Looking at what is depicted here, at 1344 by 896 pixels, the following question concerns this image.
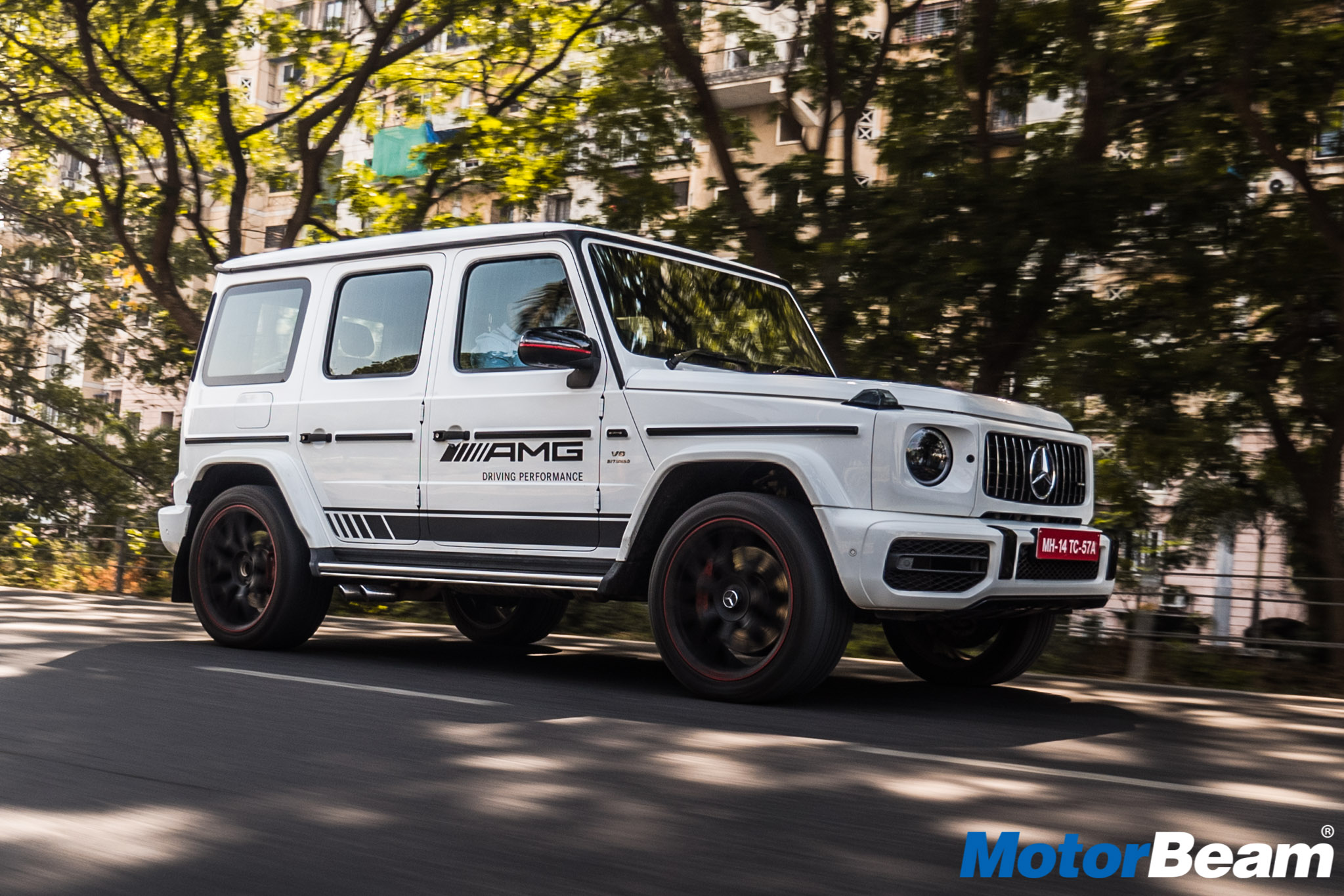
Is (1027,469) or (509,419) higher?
(509,419)

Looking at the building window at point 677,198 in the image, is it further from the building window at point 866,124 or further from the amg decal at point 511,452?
the amg decal at point 511,452

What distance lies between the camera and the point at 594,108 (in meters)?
13.4

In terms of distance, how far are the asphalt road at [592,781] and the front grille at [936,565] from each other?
0.56 metres

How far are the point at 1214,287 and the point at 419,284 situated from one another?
5.80m

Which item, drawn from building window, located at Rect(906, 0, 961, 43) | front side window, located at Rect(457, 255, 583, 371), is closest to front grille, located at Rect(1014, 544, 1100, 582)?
front side window, located at Rect(457, 255, 583, 371)

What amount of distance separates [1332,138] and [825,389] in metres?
7.06

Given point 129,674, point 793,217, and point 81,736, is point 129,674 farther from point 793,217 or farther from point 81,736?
point 793,217

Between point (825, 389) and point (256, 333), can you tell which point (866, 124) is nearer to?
point (256, 333)

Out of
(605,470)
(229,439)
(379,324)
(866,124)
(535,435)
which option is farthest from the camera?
(866,124)

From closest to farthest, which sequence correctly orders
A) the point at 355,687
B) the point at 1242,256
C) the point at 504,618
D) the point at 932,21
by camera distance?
the point at 355,687 → the point at 504,618 → the point at 1242,256 → the point at 932,21

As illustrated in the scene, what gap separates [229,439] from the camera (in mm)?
8375

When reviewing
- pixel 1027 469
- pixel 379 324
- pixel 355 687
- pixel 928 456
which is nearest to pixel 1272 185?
pixel 1027 469

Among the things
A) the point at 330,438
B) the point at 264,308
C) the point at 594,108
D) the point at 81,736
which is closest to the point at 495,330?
the point at 330,438

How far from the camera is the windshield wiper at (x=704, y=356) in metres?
6.67
